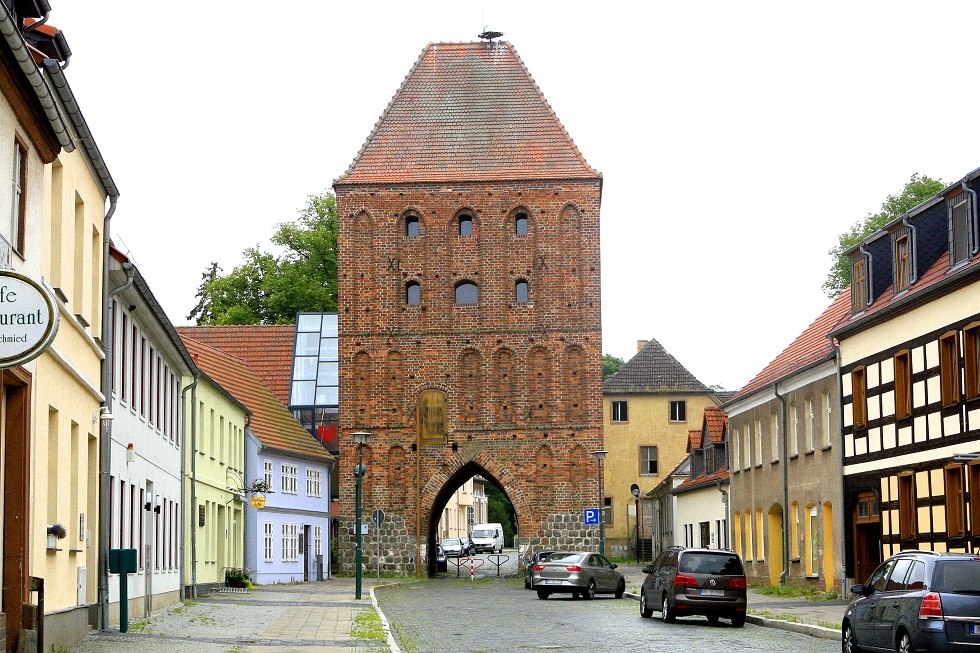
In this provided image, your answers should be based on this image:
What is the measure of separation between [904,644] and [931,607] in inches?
29.4

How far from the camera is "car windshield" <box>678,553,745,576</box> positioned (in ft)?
90.7

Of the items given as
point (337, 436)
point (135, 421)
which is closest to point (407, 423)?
point (337, 436)

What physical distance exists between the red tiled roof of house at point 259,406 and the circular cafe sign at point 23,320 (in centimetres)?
3466

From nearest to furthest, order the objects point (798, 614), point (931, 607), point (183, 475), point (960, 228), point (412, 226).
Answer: point (931, 607)
point (960, 228)
point (798, 614)
point (183, 475)
point (412, 226)

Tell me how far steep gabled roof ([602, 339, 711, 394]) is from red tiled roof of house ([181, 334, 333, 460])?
91.6 feet

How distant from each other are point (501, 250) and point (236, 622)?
111 ft

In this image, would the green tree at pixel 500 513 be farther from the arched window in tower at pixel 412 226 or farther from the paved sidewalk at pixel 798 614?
the paved sidewalk at pixel 798 614

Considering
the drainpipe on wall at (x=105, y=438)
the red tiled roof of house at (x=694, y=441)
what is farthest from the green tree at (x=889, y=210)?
the drainpipe on wall at (x=105, y=438)

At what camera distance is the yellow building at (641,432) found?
83062 millimetres

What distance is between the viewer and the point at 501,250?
59344 mm

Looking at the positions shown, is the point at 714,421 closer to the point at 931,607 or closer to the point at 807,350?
the point at 807,350

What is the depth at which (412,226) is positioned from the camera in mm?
60094

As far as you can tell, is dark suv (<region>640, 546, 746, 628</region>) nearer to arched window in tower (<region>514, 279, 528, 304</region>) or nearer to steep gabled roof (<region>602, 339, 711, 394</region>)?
arched window in tower (<region>514, 279, 528, 304</region>)

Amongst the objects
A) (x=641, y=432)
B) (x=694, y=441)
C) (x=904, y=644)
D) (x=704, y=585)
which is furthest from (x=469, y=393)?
(x=904, y=644)
